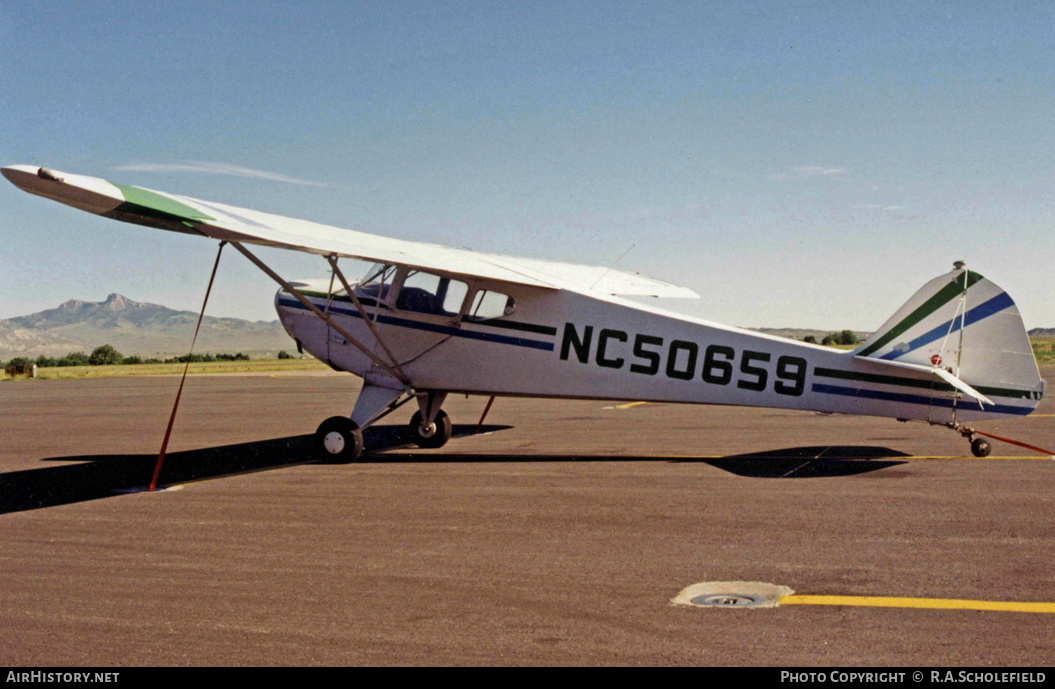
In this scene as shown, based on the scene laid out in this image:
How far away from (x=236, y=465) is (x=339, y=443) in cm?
146

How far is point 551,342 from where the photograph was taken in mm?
11438

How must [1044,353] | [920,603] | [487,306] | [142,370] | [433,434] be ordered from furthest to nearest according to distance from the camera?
[1044,353] < [142,370] < [433,434] < [487,306] < [920,603]

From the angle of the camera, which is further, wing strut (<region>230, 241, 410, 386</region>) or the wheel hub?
the wheel hub

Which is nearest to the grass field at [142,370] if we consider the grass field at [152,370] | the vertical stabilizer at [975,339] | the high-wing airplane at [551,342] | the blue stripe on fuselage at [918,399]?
the grass field at [152,370]

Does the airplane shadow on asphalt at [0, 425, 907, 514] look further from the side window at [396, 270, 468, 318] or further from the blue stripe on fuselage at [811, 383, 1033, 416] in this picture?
the side window at [396, 270, 468, 318]

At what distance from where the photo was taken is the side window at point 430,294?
39.1 feet

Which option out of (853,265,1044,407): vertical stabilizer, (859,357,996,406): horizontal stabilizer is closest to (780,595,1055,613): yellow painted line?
(859,357,996,406): horizontal stabilizer

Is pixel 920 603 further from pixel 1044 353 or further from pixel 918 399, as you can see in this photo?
pixel 1044 353

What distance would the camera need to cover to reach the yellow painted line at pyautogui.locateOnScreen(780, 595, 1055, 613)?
15.5 feet

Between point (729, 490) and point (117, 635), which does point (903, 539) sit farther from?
point (117, 635)

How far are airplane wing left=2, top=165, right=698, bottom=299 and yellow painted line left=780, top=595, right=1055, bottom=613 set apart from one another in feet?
21.9

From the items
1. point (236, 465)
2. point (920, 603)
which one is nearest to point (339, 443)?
point (236, 465)

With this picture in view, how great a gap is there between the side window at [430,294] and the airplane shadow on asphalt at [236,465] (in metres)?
2.15

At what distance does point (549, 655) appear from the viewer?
13.6 feet
